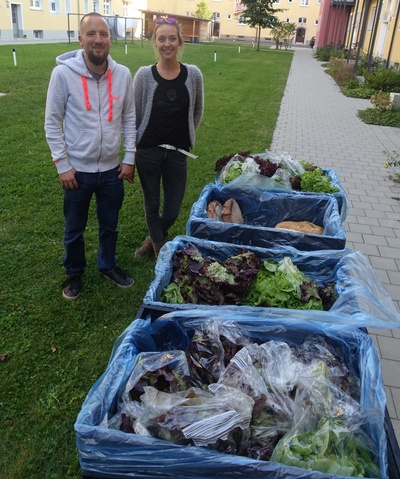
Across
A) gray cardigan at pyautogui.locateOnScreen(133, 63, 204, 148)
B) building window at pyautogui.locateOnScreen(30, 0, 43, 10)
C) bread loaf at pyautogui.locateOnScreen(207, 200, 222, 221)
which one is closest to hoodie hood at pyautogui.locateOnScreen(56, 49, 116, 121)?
gray cardigan at pyautogui.locateOnScreen(133, 63, 204, 148)

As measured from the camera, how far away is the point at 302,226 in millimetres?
4023

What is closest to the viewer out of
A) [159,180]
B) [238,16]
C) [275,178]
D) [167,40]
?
[167,40]

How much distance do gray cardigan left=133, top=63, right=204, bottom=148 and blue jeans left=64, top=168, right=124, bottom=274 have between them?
479 millimetres

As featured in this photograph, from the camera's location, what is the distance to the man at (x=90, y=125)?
2.99 m

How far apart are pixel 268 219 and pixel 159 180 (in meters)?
1.16

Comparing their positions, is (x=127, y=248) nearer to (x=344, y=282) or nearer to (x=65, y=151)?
(x=65, y=151)

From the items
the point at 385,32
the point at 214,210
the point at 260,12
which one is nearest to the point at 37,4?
the point at 260,12

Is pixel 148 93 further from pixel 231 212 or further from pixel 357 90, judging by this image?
pixel 357 90

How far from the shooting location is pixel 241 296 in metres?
2.96

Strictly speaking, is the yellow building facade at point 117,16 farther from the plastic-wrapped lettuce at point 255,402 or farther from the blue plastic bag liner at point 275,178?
the plastic-wrapped lettuce at point 255,402

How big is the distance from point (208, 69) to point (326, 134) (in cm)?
1261

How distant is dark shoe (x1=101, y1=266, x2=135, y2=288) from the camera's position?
13.0ft

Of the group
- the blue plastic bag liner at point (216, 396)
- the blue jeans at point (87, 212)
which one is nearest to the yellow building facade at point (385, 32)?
the blue jeans at point (87, 212)

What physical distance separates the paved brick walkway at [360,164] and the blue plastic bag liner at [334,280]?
2.29 ft
